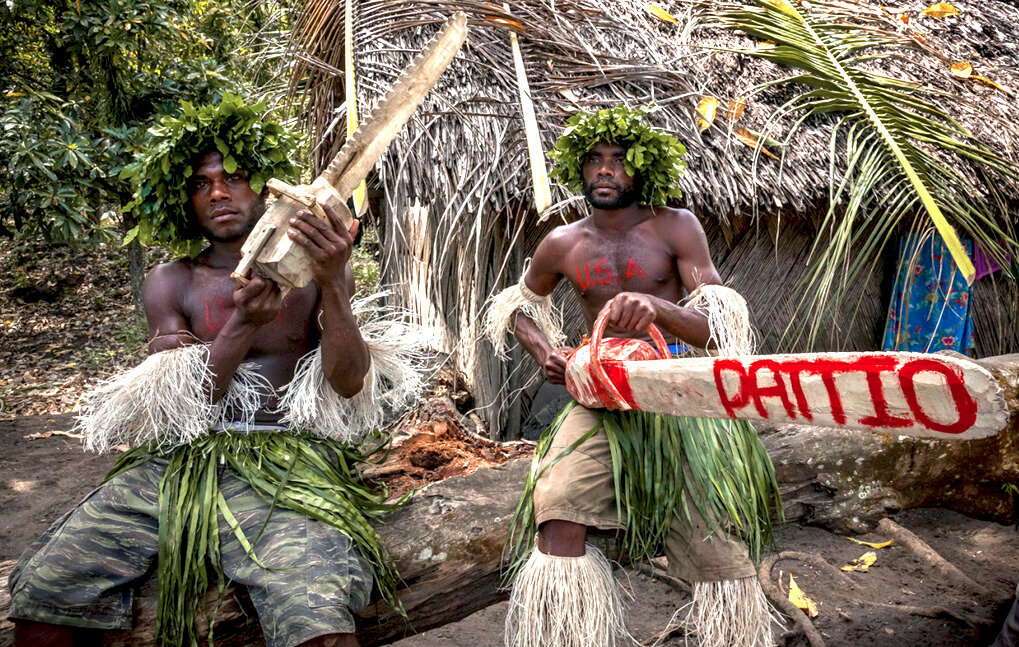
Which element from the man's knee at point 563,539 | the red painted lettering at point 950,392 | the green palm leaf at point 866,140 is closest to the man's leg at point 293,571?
the man's knee at point 563,539

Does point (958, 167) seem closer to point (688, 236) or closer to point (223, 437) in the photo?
point (688, 236)

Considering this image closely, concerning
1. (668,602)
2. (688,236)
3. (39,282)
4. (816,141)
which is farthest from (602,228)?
(39,282)

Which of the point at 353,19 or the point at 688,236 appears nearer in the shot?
the point at 688,236

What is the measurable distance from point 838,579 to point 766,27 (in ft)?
10.7

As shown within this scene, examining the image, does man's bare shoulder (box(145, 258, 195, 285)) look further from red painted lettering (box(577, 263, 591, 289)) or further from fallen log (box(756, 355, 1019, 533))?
fallen log (box(756, 355, 1019, 533))

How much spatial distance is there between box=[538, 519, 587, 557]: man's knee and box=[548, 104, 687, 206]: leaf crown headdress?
4.04 ft

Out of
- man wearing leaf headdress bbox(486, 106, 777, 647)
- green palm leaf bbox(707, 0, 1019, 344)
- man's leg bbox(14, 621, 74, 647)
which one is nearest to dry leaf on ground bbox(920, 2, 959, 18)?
green palm leaf bbox(707, 0, 1019, 344)

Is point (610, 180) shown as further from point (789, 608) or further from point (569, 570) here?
point (789, 608)

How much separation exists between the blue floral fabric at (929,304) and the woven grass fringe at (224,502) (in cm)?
427

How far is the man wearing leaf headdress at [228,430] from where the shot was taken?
2.02 meters

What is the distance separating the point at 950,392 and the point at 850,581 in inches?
114

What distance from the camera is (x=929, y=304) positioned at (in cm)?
535

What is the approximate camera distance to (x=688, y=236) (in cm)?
276

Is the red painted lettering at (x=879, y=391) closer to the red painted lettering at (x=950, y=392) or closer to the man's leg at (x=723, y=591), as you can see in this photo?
the red painted lettering at (x=950, y=392)
